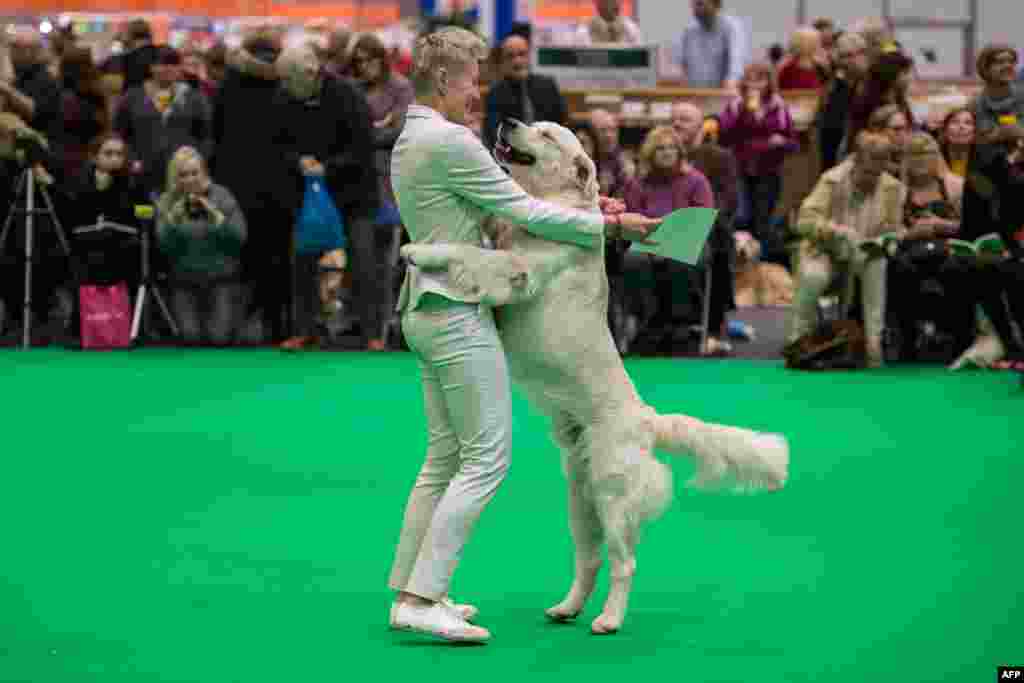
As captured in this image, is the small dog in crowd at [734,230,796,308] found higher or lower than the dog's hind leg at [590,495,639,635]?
lower

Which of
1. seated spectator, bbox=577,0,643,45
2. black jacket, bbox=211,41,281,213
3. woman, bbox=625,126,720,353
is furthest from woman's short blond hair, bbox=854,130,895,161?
black jacket, bbox=211,41,281,213

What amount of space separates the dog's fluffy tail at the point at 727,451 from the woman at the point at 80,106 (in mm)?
7953

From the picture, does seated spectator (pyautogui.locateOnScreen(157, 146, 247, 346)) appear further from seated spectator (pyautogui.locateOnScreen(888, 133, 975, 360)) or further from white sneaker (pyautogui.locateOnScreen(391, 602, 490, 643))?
white sneaker (pyautogui.locateOnScreen(391, 602, 490, 643))

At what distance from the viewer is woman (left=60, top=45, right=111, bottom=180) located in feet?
38.7

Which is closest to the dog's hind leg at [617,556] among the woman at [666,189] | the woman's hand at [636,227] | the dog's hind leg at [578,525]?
the dog's hind leg at [578,525]

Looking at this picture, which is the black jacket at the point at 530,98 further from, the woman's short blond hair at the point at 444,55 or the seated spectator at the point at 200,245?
the woman's short blond hair at the point at 444,55

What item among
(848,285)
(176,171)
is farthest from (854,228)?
(176,171)

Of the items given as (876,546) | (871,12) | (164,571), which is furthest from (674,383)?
(871,12)

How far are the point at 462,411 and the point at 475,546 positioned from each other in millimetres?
1339

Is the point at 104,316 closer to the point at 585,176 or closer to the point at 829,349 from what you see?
the point at 829,349

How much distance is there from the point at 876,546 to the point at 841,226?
4994 millimetres

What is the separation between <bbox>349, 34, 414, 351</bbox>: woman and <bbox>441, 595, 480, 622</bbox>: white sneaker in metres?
6.44

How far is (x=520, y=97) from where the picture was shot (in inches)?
460

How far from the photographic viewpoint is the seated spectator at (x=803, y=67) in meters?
13.8
